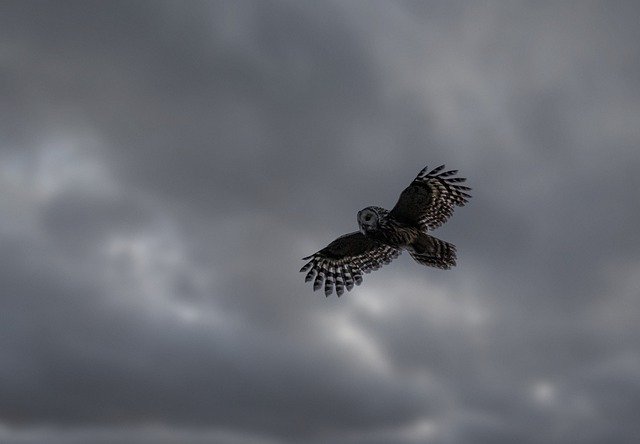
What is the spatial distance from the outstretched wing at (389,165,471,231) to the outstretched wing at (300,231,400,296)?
2001 mm

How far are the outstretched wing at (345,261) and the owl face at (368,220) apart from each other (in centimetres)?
259

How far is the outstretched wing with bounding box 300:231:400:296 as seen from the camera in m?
30.7

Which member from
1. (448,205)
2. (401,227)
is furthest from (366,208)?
(448,205)

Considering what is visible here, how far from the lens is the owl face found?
27.7 metres

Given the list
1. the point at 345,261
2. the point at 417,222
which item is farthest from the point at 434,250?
the point at 345,261

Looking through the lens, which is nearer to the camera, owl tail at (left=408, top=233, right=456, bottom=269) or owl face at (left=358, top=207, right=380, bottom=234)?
owl face at (left=358, top=207, right=380, bottom=234)

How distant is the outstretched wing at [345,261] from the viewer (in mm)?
30719

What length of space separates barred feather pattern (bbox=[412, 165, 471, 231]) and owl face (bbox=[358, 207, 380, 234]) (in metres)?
2.14

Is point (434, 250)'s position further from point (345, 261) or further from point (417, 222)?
point (345, 261)

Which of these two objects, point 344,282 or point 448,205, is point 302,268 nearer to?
point 344,282

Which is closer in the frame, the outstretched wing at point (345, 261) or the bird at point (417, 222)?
the bird at point (417, 222)

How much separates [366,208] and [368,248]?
335 centimetres

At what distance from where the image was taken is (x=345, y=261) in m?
31.2

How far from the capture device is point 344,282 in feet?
102
